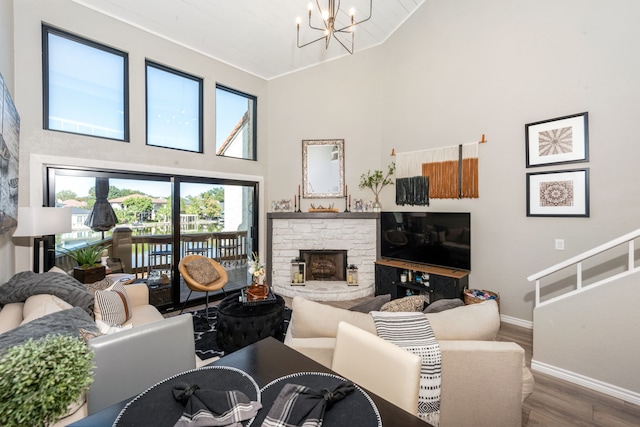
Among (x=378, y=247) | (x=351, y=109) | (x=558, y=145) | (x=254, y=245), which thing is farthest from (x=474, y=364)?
(x=351, y=109)

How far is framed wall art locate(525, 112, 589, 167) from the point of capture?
10.1 ft

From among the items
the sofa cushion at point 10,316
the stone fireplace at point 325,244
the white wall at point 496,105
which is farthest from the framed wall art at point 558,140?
the sofa cushion at point 10,316

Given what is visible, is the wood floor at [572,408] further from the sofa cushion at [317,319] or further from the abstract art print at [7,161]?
the abstract art print at [7,161]

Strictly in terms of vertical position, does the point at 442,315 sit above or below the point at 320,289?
above

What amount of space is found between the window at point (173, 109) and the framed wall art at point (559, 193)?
15.6 ft

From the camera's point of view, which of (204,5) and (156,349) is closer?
(156,349)

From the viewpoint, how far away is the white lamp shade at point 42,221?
2.53 metres

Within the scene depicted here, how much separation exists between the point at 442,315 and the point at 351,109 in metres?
4.27

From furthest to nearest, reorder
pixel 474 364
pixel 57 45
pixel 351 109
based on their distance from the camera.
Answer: pixel 351 109
pixel 57 45
pixel 474 364

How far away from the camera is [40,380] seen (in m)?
0.60

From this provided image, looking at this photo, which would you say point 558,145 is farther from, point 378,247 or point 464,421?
point 464,421

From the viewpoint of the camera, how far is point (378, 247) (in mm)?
4949

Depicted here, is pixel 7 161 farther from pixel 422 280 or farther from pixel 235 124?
pixel 422 280

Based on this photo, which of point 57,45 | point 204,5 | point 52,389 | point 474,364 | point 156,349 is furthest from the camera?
point 204,5
